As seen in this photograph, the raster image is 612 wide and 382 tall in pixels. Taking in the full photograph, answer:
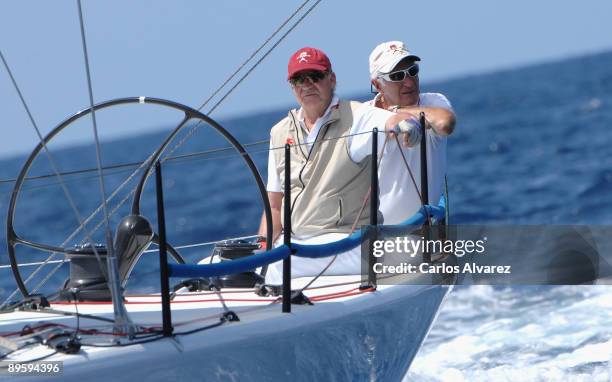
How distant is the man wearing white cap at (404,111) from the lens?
4.79 m

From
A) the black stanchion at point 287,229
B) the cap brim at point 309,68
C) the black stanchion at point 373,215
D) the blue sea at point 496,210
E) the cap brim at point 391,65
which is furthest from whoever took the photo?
the blue sea at point 496,210

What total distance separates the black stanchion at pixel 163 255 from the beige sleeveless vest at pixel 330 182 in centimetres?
132

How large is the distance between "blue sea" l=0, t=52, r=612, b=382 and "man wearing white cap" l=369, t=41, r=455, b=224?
59 centimetres

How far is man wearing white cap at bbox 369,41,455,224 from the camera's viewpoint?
A: 4793 mm

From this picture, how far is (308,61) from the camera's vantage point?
15.3 ft

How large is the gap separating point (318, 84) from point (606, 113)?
62.6 ft

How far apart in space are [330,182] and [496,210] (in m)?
8.27

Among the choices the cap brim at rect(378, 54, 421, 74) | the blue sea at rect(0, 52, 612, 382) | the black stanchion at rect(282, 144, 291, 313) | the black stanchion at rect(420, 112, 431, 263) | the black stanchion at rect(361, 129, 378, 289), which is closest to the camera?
the black stanchion at rect(282, 144, 291, 313)

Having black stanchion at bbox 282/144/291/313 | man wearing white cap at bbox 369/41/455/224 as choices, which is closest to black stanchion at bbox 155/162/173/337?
black stanchion at bbox 282/144/291/313

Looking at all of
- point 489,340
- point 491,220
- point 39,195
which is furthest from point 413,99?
point 39,195

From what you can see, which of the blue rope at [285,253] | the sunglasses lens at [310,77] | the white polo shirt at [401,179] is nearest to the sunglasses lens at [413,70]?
the white polo shirt at [401,179]

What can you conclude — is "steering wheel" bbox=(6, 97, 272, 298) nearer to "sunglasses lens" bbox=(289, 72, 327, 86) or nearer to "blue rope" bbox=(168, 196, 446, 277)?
"sunglasses lens" bbox=(289, 72, 327, 86)

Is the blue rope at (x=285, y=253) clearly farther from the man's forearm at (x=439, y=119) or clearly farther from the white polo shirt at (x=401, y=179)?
the man's forearm at (x=439, y=119)

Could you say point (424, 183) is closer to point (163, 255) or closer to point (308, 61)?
point (308, 61)
